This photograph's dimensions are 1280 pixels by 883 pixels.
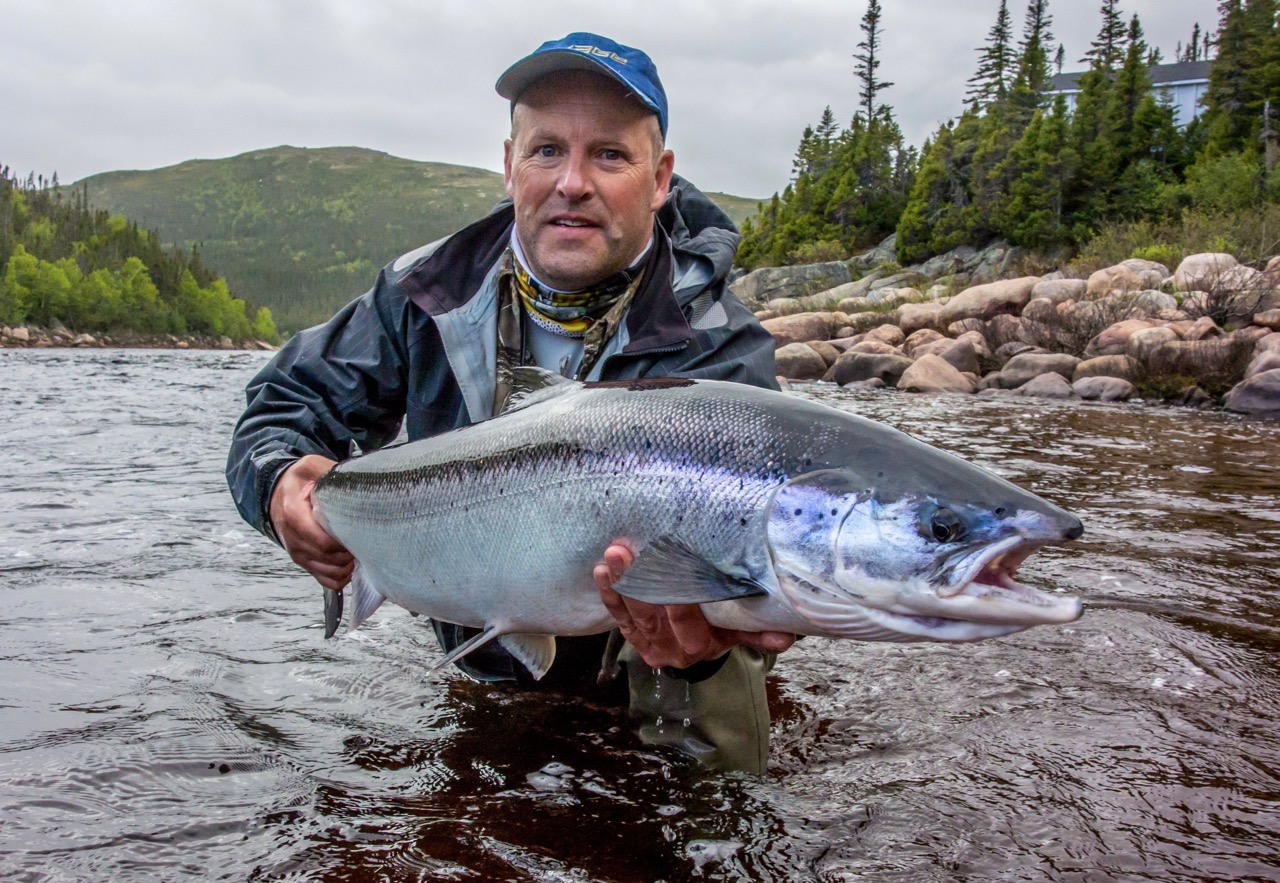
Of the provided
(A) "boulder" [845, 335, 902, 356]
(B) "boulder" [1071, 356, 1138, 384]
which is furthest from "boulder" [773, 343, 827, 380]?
(B) "boulder" [1071, 356, 1138, 384]

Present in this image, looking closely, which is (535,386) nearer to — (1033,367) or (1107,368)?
(1107,368)

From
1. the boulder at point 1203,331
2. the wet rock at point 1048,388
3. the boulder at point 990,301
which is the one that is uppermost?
the boulder at point 990,301

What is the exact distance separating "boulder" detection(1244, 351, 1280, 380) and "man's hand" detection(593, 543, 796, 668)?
15417 millimetres

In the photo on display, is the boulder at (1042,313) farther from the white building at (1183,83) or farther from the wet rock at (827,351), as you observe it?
the white building at (1183,83)

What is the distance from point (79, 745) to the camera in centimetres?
338

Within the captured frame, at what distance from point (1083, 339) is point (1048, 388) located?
319cm

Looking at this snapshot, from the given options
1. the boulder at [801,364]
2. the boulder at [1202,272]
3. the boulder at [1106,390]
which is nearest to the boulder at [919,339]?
the boulder at [801,364]

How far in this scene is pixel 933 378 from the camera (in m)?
19.9

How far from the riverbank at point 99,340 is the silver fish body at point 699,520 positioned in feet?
214

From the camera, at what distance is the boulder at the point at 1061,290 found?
24.1m

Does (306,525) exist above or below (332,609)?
above

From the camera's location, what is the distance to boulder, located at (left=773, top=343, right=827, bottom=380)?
79.8 ft

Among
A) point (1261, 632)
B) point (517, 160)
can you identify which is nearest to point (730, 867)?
point (517, 160)

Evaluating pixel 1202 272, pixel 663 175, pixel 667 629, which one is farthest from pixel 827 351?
pixel 667 629
